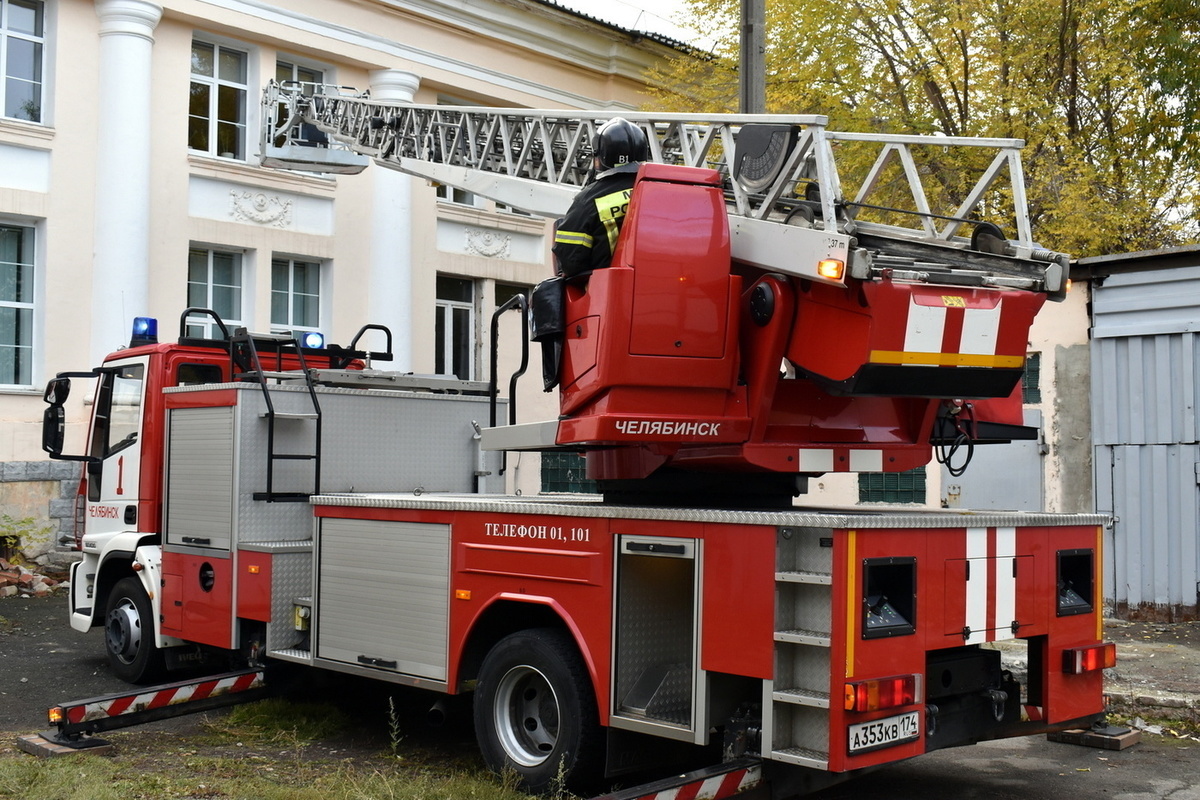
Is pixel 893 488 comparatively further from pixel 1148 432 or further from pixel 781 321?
pixel 781 321

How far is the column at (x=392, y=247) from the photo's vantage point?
20.5m

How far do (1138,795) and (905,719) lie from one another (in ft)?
6.75

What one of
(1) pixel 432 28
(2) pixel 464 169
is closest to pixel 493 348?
(2) pixel 464 169

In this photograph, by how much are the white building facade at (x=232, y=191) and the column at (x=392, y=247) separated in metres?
0.04

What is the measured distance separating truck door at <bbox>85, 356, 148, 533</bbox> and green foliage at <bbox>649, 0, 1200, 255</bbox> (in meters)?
12.0

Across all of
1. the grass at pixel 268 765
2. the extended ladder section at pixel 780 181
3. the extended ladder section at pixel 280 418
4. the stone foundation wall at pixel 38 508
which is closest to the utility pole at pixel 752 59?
the extended ladder section at pixel 780 181

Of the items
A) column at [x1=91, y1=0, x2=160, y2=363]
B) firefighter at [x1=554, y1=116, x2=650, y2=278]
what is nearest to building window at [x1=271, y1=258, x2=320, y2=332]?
column at [x1=91, y1=0, x2=160, y2=363]

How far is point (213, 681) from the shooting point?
8219mm

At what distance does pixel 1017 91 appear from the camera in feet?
62.4

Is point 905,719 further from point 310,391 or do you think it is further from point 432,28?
point 432,28

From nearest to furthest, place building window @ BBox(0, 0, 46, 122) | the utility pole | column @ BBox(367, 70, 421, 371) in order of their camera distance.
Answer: the utility pole
building window @ BBox(0, 0, 46, 122)
column @ BBox(367, 70, 421, 371)

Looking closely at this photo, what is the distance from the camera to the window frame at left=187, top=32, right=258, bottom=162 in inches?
738

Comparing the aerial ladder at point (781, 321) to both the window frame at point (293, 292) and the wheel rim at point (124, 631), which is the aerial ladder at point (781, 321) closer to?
the wheel rim at point (124, 631)

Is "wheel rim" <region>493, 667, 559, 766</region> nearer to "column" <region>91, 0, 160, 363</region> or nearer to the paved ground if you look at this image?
Answer: the paved ground
